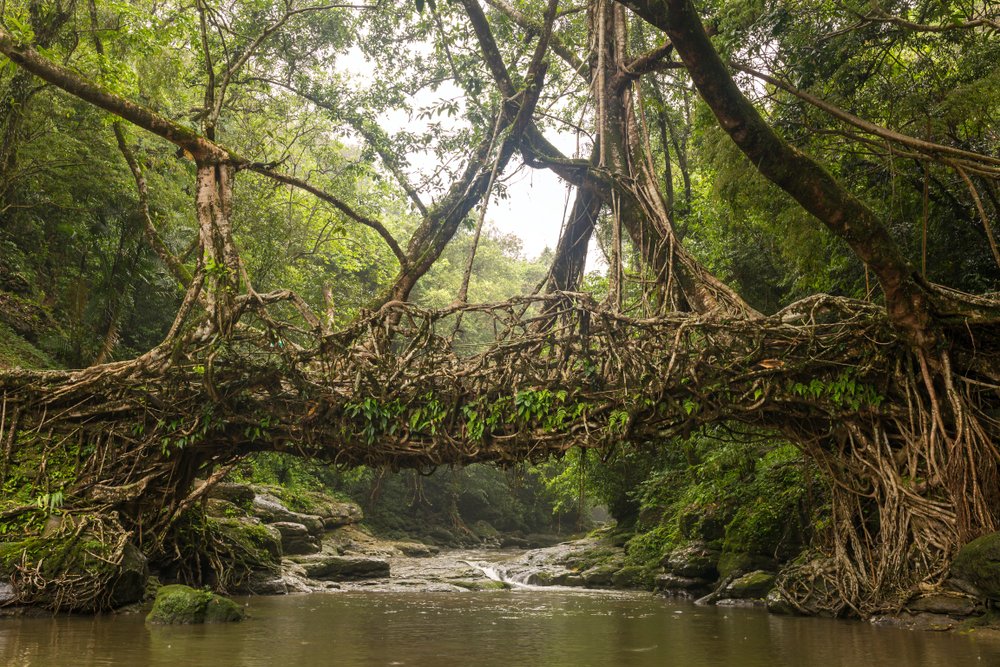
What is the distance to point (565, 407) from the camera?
293 inches

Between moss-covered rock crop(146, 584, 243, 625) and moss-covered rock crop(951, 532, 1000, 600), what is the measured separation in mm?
6411

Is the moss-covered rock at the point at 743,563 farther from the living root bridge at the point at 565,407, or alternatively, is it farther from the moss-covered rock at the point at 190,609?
the moss-covered rock at the point at 190,609

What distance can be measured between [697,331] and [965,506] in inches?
109

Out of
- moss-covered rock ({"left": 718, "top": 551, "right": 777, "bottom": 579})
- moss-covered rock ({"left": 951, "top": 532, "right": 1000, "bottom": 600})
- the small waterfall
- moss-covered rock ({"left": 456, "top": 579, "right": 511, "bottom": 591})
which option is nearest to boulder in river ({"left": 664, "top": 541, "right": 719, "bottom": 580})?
moss-covered rock ({"left": 718, "top": 551, "right": 777, "bottom": 579})

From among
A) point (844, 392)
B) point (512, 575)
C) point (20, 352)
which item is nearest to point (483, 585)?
point (512, 575)

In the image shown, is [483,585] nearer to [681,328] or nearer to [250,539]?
[250,539]

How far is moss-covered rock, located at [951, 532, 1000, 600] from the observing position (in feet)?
18.5

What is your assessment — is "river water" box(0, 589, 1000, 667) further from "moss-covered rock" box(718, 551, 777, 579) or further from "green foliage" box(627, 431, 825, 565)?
"green foliage" box(627, 431, 825, 565)

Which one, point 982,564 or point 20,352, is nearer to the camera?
point 982,564

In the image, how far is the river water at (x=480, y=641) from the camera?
4551 millimetres

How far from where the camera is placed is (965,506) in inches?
244

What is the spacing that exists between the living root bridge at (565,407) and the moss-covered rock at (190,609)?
5.32 ft

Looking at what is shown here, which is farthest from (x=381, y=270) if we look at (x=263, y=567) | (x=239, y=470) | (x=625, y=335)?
(x=625, y=335)

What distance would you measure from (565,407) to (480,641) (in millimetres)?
2584
